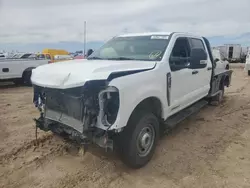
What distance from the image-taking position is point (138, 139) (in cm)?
348

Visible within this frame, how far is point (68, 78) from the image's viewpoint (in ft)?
10.3

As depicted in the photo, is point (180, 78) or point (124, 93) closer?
point (124, 93)

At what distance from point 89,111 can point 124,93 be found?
1.51 feet

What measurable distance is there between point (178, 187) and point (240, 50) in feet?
114

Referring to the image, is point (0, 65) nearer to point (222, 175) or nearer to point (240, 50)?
point (222, 175)

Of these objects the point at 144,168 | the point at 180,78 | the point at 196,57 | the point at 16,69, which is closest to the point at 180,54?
the point at 180,78

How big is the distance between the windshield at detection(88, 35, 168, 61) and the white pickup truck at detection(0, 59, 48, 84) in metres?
7.14

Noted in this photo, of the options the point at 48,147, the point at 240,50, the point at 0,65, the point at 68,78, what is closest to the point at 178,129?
the point at 48,147

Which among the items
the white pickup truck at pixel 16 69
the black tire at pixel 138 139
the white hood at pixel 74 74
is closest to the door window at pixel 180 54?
the white hood at pixel 74 74

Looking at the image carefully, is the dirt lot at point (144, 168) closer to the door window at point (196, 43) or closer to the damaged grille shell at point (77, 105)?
the damaged grille shell at point (77, 105)

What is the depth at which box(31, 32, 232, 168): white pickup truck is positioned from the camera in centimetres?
303

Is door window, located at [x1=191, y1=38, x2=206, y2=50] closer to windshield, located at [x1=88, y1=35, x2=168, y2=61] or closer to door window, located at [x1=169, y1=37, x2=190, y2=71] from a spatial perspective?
door window, located at [x1=169, y1=37, x2=190, y2=71]

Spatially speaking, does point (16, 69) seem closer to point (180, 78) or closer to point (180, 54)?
point (180, 54)

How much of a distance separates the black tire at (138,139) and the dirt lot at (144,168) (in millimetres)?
177
